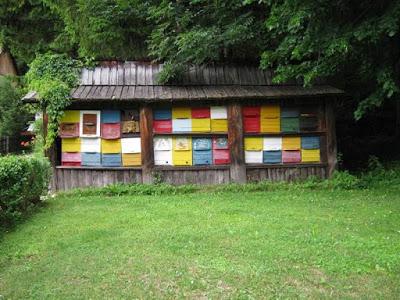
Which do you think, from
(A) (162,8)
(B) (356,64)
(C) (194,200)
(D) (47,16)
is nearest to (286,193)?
(C) (194,200)

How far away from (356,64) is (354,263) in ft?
26.0

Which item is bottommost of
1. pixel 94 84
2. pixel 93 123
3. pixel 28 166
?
pixel 28 166

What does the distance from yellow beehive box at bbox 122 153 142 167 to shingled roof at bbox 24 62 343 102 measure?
152 cm

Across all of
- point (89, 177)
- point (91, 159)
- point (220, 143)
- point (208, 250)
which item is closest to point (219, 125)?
point (220, 143)

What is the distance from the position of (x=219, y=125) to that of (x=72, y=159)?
159 inches

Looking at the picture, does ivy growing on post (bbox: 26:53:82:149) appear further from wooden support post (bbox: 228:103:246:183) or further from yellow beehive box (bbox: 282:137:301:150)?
yellow beehive box (bbox: 282:137:301:150)

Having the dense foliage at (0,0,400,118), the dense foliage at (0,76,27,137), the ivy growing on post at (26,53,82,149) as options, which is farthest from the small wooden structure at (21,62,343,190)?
the dense foliage at (0,76,27,137)

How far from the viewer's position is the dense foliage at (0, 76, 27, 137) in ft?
90.8

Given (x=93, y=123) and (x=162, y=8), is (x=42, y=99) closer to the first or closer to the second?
(x=93, y=123)

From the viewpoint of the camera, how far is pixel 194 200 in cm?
1191

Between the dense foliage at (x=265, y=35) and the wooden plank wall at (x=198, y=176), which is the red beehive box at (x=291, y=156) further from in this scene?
the dense foliage at (x=265, y=35)

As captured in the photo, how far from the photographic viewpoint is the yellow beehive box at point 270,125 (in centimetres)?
1391

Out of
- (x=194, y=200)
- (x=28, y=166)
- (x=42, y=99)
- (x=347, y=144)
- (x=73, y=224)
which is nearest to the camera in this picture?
(x=73, y=224)

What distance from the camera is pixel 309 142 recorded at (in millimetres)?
14078
